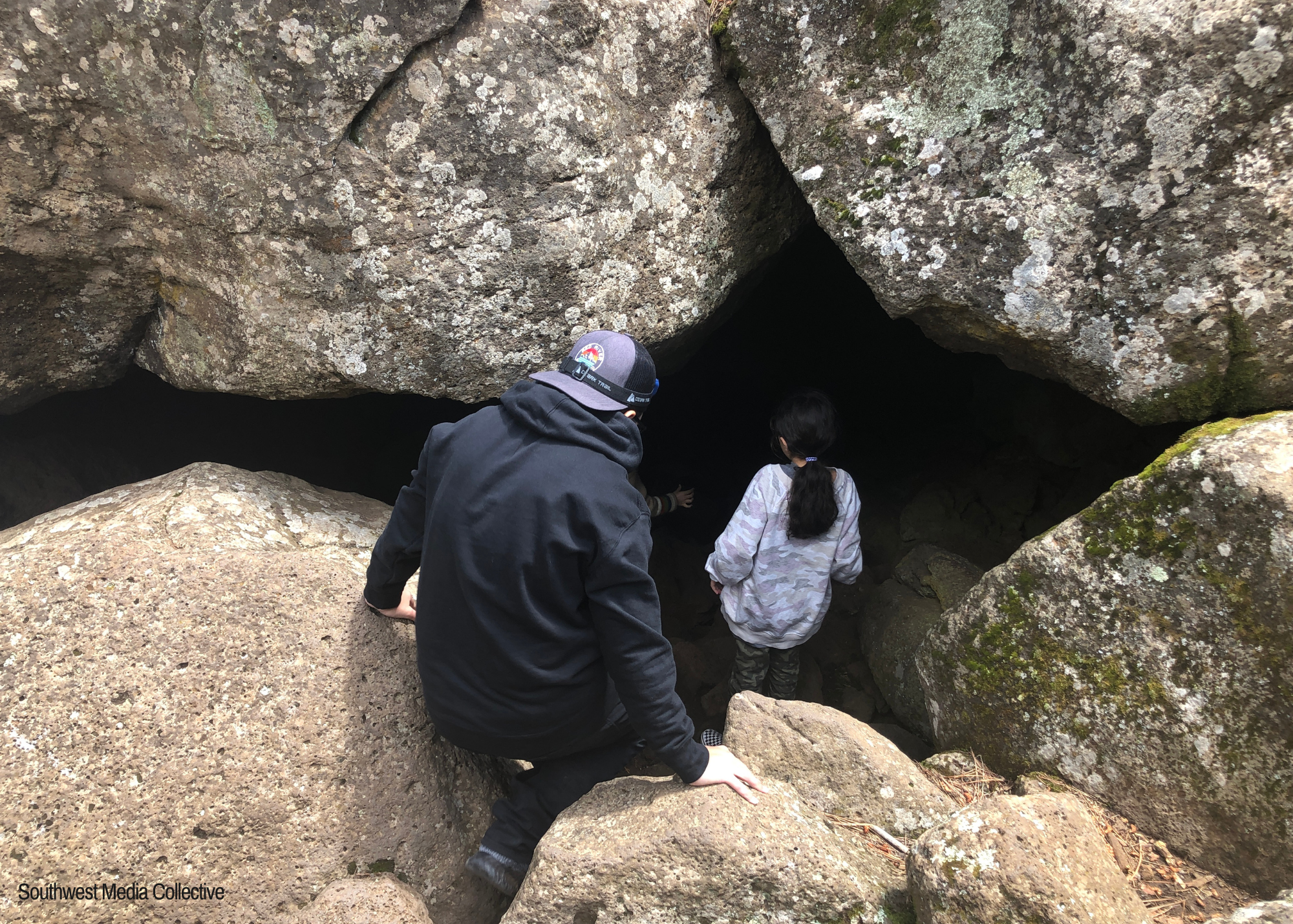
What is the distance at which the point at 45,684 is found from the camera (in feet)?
8.10

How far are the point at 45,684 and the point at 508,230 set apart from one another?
238 centimetres

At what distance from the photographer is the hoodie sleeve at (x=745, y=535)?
3424 mm

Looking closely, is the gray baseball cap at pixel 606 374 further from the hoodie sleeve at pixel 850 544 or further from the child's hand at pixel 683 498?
the child's hand at pixel 683 498

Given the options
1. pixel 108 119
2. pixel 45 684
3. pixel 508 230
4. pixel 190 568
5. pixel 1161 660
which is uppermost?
pixel 1161 660

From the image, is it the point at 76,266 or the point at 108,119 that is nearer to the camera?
the point at 108,119

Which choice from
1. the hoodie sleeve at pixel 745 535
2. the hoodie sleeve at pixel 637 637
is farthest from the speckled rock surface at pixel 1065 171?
the hoodie sleeve at pixel 637 637

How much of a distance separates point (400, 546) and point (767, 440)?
451 cm

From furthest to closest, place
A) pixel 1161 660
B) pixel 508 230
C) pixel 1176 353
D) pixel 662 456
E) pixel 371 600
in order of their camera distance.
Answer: pixel 662 456, pixel 508 230, pixel 371 600, pixel 1176 353, pixel 1161 660

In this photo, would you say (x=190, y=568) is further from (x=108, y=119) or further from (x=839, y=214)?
(x=839, y=214)

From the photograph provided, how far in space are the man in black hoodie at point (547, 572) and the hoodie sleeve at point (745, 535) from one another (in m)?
1.16

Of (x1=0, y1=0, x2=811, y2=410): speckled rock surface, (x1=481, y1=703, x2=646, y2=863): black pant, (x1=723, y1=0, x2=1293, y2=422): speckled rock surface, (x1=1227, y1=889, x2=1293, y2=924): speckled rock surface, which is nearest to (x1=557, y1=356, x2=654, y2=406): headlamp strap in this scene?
(x1=0, y1=0, x2=811, y2=410): speckled rock surface

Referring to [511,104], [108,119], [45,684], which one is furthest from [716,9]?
[45,684]

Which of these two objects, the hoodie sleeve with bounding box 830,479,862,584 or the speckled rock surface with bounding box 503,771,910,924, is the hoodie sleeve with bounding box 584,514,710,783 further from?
the hoodie sleeve with bounding box 830,479,862,584

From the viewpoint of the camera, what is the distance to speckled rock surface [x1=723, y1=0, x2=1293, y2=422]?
2.39 m
